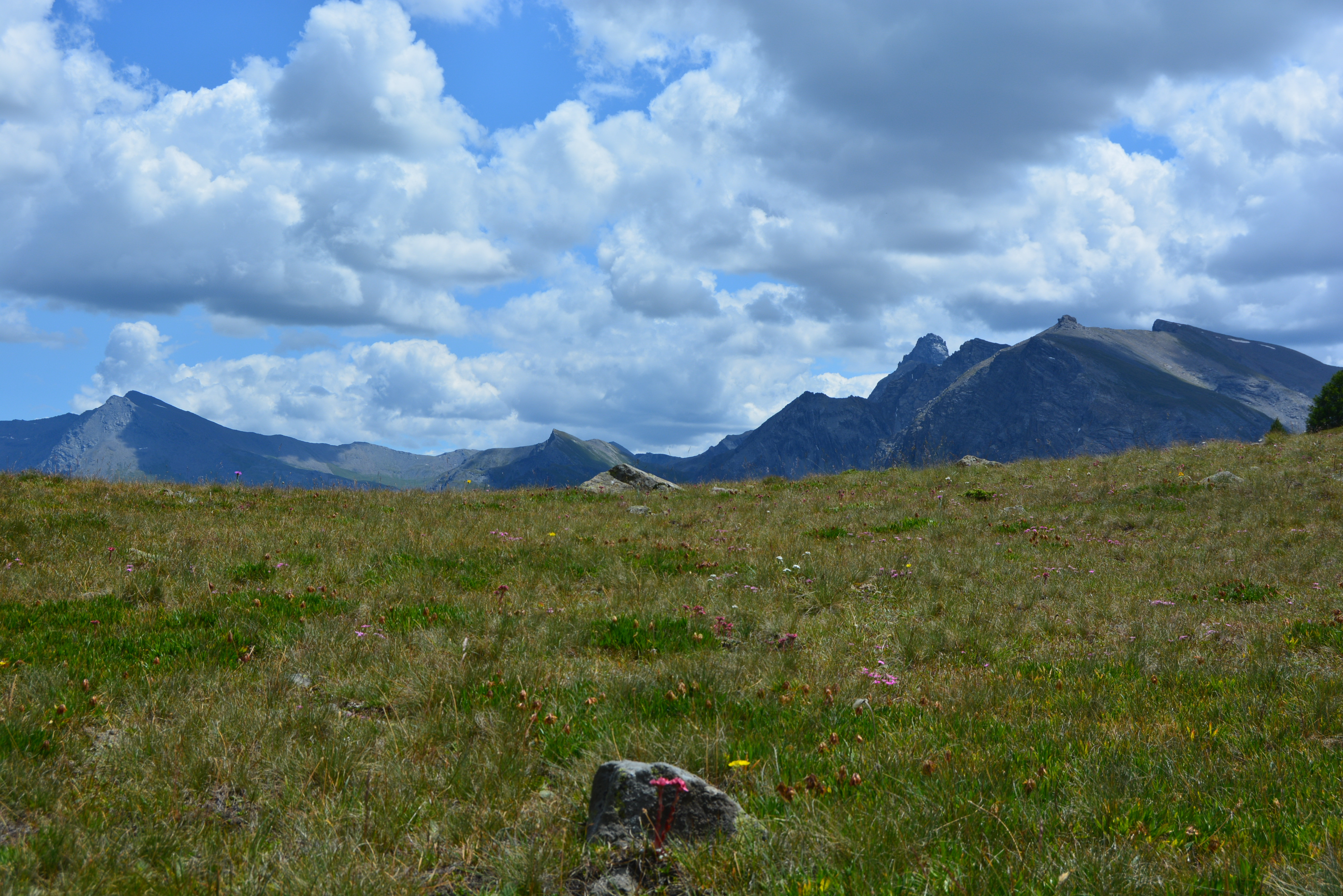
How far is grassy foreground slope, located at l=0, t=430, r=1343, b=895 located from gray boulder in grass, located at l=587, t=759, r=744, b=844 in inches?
6.4

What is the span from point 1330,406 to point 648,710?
69007 mm

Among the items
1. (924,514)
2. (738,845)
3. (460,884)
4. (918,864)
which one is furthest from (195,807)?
(924,514)

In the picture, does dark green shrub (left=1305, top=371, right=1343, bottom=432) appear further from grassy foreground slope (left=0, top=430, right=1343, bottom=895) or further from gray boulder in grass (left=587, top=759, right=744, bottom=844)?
gray boulder in grass (left=587, top=759, right=744, bottom=844)

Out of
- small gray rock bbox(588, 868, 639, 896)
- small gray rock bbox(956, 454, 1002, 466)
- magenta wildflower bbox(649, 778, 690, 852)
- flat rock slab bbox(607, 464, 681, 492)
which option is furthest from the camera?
small gray rock bbox(956, 454, 1002, 466)

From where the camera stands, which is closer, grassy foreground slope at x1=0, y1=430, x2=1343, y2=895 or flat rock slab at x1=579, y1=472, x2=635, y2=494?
grassy foreground slope at x1=0, y1=430, x2=1343, y2=895

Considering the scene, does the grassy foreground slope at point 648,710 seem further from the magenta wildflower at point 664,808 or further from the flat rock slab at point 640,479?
the flat rock slab at point 640,479

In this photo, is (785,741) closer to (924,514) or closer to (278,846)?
(278,846)

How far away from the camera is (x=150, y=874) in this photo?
10.4 ft

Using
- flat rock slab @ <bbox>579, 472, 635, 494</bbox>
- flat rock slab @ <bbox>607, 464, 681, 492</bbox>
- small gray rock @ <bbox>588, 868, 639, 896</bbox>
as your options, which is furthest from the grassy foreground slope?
flat rock slab @ <bbox>607, 464, 681, 492</bbox>

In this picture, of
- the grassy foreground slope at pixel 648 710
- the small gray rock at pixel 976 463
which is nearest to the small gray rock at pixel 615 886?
the grassy foreground slope at pixel 648 710

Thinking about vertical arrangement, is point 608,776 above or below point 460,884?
above

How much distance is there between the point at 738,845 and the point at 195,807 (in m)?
2.97

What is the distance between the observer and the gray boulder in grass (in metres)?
3.49

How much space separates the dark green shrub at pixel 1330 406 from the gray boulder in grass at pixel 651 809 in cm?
6643
